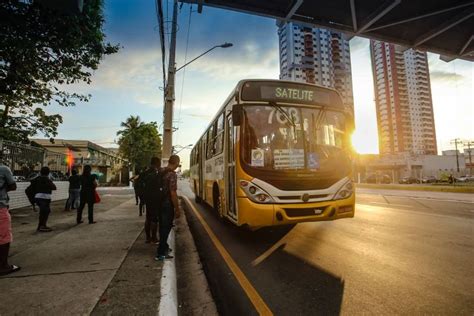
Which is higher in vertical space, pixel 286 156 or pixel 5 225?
pixel 286 156

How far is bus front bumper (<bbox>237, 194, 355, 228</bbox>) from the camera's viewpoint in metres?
5.04

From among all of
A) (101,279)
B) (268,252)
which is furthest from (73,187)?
(268,252)

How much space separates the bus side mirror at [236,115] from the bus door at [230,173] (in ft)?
1.73

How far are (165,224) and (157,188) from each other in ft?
2.38

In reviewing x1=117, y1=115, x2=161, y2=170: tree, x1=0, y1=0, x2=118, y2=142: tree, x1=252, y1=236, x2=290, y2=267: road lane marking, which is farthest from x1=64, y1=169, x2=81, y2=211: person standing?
x1=117, y1=115, x2=161, y2=170: tree

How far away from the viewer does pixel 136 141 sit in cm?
4531

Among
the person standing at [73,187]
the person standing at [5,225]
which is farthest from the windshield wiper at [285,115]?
the person standing at [73,187]

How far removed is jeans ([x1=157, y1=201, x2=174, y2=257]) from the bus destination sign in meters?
2.71

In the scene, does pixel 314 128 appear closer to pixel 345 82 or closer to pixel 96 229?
pixel 96 229

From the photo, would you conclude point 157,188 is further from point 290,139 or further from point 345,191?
point 345,191

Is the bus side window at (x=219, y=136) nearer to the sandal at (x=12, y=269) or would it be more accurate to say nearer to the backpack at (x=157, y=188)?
the backpack at (x=157, y=188)

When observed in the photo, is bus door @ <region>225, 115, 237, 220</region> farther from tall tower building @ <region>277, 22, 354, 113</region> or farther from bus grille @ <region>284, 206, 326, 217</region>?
tall tower building @ <region>277, 22, 354, 113</region>

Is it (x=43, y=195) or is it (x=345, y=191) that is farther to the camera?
(x=43, y=195)

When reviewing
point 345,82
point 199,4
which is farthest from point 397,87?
point 199,4
